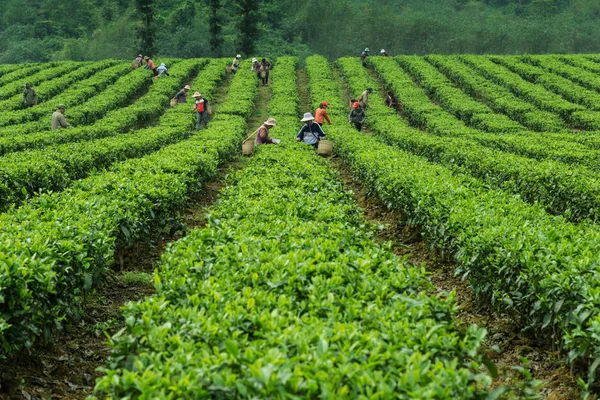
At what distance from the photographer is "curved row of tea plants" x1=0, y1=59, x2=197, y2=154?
52.9ft

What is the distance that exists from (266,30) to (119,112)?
39857 mm

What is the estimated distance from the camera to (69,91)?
1145 inches

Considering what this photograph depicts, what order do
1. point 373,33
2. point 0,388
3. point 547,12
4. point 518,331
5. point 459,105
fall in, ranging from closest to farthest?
point 0,388
point 518,331
point 459,105
point 373,33
point 547,12

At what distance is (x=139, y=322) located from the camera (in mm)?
4047

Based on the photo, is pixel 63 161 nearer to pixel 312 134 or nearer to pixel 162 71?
pixel 312 134

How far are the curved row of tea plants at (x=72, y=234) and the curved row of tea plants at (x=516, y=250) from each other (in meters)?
4.11

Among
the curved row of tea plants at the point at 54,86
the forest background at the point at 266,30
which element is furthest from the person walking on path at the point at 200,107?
the forest background at the point at 266,30

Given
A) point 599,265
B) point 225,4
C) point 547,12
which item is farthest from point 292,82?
point 547,12

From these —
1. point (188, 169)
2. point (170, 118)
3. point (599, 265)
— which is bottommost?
point (170, 118)

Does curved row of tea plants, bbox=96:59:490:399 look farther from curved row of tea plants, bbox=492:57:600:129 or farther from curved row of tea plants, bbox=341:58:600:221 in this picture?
curved row of tea plants, bbox=492:57:600:129

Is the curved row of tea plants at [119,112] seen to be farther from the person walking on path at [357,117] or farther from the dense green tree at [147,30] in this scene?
the dense green tree at [147,30]

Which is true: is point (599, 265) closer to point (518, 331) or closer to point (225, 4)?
point (518, 331)

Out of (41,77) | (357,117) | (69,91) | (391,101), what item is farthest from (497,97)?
(41,77)

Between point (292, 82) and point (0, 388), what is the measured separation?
2847 centimetres
